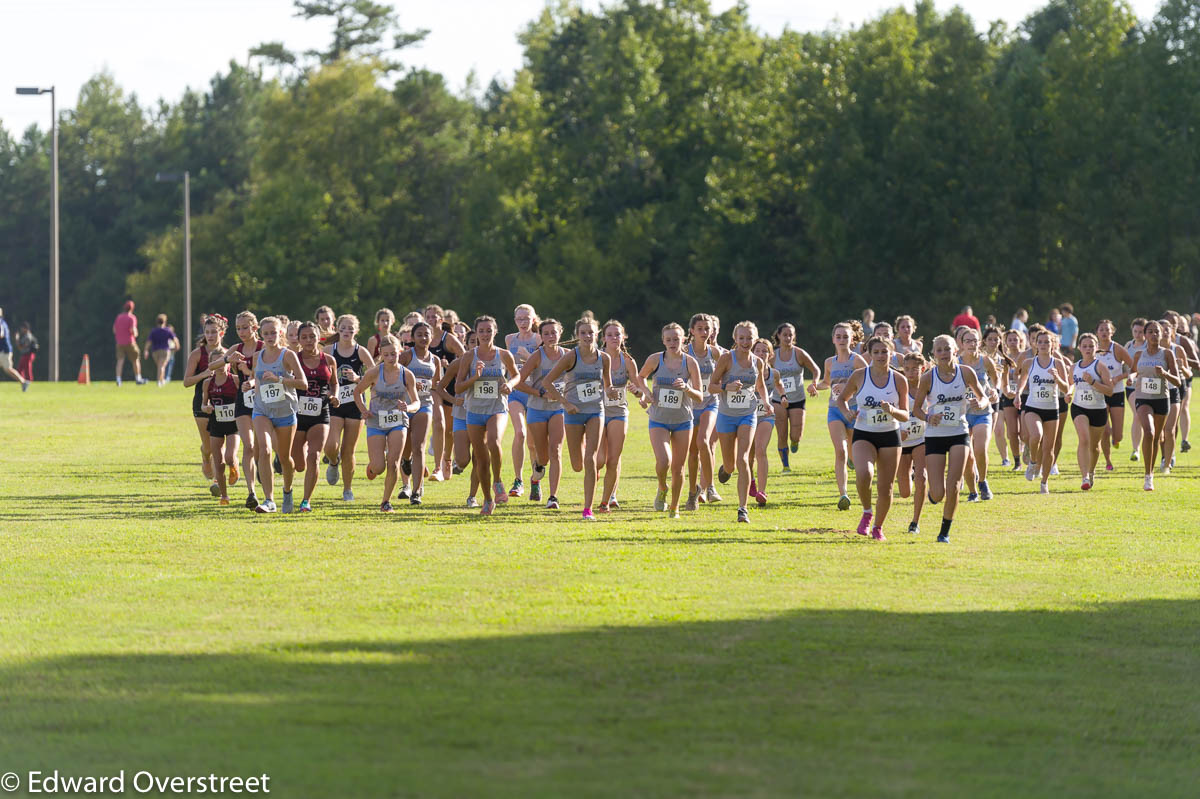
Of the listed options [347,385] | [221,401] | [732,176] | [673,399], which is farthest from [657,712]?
[732,176]

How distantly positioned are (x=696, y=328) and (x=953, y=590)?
5.31 meters

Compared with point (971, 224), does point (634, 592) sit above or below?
below

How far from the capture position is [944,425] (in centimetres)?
1438

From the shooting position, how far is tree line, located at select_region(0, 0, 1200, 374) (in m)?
63.1

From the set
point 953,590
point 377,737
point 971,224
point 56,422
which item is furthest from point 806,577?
point 971,224

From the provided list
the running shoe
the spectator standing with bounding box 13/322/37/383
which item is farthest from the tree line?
the running shoe

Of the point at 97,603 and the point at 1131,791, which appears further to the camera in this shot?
the point at 97,603

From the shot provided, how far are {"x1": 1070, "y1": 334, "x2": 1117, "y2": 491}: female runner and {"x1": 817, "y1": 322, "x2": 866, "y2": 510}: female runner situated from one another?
9.45 ft

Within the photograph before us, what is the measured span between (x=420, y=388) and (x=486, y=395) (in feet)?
4.63

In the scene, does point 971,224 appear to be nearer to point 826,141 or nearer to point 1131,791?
point 826,141

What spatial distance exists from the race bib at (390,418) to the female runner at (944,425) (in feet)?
16.2

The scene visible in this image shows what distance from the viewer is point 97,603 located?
10.7 metres

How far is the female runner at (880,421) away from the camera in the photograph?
14297 mm

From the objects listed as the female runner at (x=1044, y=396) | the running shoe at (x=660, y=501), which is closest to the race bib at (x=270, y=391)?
the running shoe at (x=660, y=501)
